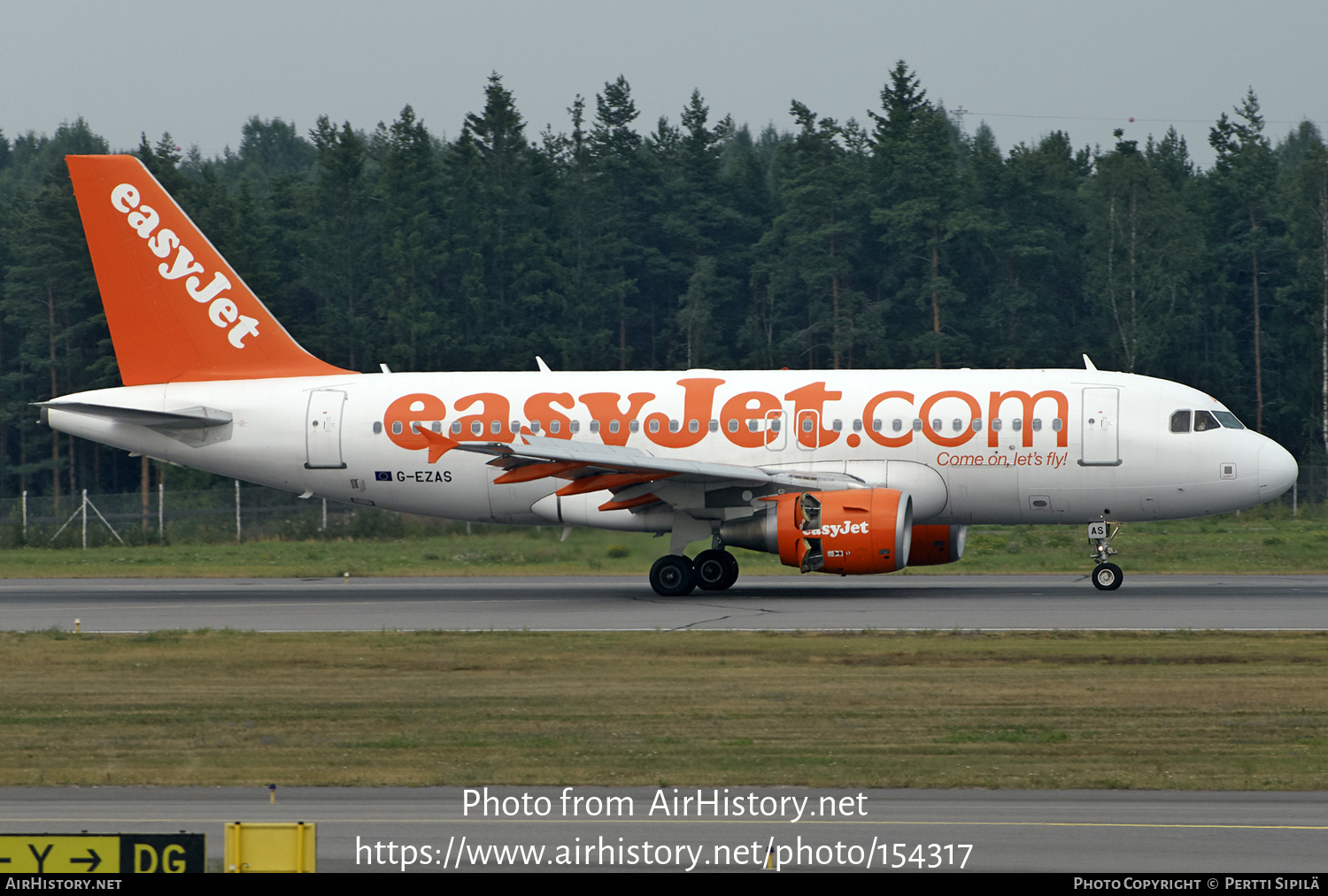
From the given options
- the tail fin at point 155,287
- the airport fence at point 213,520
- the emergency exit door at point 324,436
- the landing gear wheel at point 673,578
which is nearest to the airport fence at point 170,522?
the airport fence at point 213,520

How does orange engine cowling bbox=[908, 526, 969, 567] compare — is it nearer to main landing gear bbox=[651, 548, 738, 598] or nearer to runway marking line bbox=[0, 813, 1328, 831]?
main landing gear bbox=[651, 548, 738, 598]

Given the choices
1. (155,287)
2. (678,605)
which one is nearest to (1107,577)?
(678,605)

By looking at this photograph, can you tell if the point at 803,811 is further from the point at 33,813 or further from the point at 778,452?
the point at 778,452

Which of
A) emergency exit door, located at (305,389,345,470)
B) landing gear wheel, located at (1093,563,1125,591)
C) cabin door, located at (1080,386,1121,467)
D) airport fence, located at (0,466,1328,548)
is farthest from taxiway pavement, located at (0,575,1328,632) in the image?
airport fence, located at (0,466,1328,548)

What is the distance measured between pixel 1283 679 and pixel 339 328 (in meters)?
61.9

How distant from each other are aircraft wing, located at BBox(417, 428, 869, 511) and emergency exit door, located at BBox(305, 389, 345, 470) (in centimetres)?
285

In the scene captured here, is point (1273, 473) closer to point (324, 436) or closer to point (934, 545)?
point (934, 545)

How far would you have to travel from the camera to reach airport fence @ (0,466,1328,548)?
140 feet

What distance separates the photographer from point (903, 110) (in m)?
81.7

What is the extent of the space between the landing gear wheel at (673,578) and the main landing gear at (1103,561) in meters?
7.29

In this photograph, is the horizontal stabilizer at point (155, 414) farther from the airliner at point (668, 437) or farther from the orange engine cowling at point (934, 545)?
the orange engine cowling at point (934, 545)

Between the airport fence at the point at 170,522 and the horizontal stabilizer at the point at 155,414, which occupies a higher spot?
the horizontal stabilizer at the point at 155,414

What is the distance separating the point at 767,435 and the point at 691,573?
9.55 feet

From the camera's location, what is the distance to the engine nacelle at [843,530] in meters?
24.4
